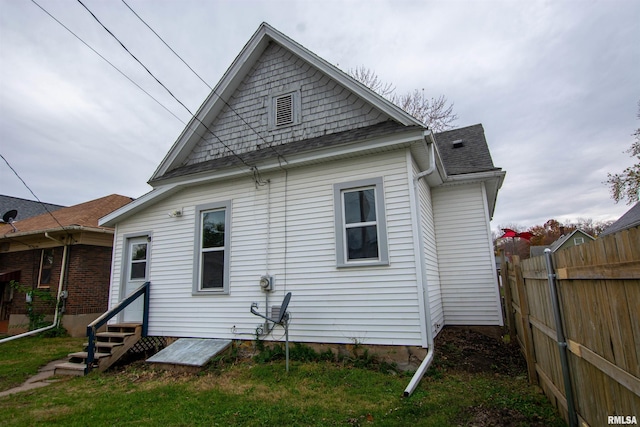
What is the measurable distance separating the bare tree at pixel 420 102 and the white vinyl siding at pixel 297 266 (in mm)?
12784

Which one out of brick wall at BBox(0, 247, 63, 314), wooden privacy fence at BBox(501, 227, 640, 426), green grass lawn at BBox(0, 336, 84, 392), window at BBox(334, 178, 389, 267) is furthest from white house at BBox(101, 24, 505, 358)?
brick wall at BBox(0, 247, 63, 314)

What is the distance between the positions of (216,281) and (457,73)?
11380 mm

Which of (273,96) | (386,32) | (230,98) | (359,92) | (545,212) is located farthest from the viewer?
(545,212)

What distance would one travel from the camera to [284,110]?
804cm

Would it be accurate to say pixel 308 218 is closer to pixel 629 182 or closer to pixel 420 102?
pixel 420 102

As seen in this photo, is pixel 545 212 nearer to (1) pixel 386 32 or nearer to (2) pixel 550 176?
(2) pixel 550 176

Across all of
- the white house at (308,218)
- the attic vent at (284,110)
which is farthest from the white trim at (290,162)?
the attic vent at (284,110)

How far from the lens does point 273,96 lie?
8.23 meters

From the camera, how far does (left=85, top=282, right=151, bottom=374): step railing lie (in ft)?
22.4

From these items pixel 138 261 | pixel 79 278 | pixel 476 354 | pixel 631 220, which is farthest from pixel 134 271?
pixel 631 220

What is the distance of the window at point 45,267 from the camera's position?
40.8 ft

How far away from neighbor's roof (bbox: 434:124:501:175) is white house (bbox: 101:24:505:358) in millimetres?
90

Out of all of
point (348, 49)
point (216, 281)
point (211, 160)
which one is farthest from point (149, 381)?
point (348, 49)

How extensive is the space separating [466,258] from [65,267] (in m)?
12.7
